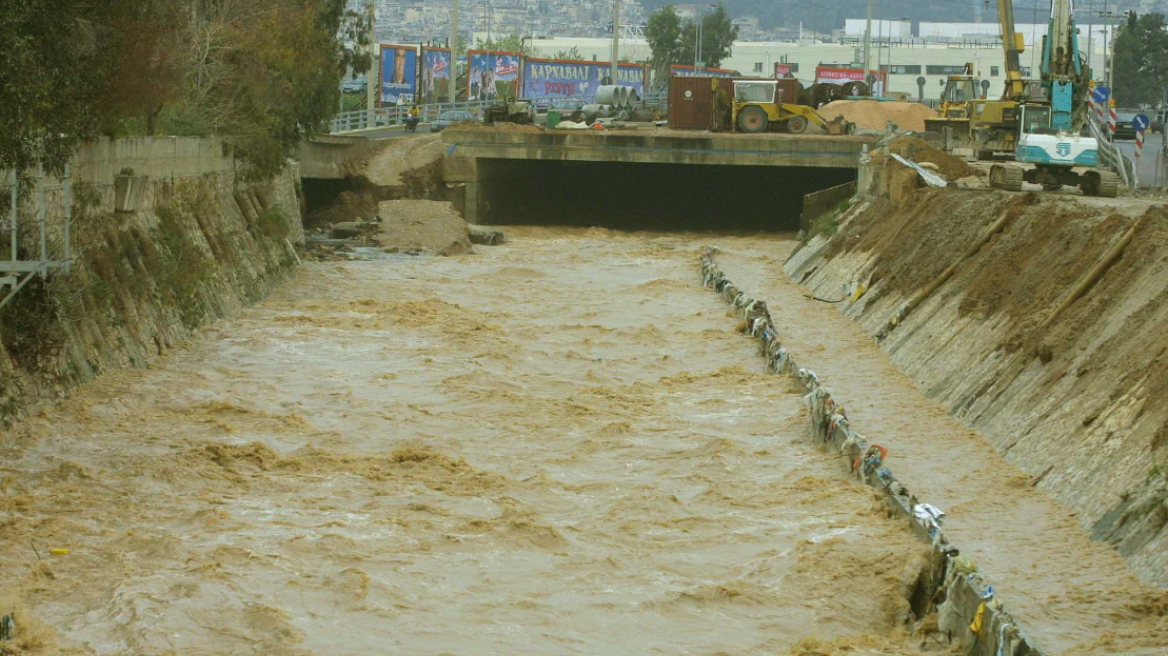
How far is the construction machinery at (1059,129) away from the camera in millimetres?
34750

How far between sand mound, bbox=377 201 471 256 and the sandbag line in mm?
23095

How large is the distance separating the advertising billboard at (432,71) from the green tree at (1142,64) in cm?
5229

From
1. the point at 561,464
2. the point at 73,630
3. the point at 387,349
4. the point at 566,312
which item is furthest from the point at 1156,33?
the point at 73,630

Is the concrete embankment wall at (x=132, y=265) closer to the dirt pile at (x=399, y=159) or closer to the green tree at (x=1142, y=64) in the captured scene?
the dirt pile at (x=399, y=159)

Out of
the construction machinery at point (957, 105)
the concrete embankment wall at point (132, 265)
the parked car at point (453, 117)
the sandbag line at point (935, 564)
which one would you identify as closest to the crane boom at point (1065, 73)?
the construction machinery at point (957, 105)

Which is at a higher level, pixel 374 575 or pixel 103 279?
pixel 103 279

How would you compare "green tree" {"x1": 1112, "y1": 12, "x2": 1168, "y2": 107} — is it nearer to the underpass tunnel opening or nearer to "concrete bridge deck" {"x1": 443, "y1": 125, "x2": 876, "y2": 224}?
the underpass tunnel opening

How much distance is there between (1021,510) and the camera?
52.5 feet

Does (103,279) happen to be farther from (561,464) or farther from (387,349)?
(561,464)

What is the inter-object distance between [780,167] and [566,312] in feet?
71.9

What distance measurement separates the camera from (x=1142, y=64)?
112562 mm

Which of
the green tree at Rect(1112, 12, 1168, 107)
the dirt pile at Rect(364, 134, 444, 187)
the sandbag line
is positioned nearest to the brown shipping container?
the dirt pile at Rect(364, 134, 444, 187)

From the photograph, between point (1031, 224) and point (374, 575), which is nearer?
point (374, 575)

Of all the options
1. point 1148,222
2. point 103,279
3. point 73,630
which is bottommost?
point 73,630
